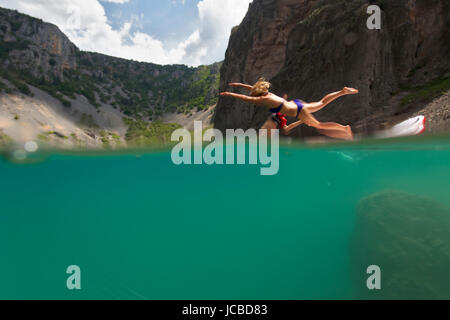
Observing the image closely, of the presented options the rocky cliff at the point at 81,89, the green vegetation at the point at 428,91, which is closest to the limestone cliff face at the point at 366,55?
the green vegetation at the point at 428,91

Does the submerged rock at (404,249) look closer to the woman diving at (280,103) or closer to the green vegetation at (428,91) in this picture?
the woman diving at (280,103)

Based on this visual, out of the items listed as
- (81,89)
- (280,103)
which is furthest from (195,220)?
(81,89)

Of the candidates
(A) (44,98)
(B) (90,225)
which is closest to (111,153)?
(B) (90,225)

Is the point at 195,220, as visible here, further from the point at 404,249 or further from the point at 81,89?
the point at 81,89

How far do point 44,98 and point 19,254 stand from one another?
6088 centimetres

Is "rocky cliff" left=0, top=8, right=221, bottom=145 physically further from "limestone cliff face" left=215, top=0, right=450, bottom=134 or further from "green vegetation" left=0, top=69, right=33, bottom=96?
"limestone cliff face" left=215, top=0, right=450, bottom=134

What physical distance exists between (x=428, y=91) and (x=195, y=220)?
1298 centimetres

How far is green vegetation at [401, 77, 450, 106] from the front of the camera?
10984mm

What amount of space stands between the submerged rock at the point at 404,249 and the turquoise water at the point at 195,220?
→ 1.57ft

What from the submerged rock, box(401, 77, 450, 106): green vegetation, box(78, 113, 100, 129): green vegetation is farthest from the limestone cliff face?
box(78, 113, 100, 129): green vegetation

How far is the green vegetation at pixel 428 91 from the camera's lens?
10984mm

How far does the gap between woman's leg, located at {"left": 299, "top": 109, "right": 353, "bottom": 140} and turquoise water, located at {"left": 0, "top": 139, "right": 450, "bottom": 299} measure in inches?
116

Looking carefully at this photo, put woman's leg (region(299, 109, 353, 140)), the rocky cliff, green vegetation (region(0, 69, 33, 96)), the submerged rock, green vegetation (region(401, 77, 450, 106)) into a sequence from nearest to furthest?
1. the submerged rock
2. woman's leg (region(299, 109, 353, 140))
3. green vegetation (region(401, 77, 450, 106))
4. the rocky cliff
5. green vegetation (region(0, 69, 33, 96))
